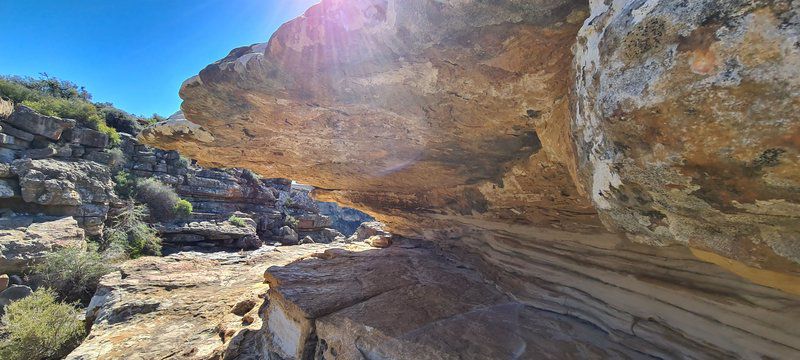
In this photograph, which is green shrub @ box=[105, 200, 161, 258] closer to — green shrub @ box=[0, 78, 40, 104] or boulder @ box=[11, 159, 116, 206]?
boulder @ box=[11, 159, 116, 206]

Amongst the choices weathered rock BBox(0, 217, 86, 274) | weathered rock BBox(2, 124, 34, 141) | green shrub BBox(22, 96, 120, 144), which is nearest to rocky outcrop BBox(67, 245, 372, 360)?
weathered rock BBox(0, 217, 86, 274)

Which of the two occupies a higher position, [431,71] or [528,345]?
[431,71]

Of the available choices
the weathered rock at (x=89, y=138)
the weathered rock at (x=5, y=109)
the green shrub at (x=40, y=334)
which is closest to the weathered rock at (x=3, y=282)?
the green shrub at (x=40, y=334)

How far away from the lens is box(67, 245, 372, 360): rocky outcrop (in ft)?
10.6

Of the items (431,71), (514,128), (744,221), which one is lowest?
(744,221)

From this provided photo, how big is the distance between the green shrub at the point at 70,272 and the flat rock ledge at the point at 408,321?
7425 millimetres

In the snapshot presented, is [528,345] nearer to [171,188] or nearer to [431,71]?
[431,71]

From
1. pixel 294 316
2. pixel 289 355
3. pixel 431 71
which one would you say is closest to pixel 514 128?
pixel 431 71

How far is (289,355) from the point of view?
9.62ft

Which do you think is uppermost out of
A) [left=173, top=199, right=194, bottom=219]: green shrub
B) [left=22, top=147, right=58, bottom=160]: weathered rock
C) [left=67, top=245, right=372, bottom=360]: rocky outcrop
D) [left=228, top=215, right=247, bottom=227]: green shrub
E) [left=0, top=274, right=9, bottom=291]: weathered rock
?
[left=22, top=147, right=58, bottom=160]: weathered rock

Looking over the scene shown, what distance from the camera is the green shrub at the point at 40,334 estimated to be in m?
4.84

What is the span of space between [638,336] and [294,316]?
2711 millimetres

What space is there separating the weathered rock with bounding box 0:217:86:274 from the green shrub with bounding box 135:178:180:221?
14.9 ft

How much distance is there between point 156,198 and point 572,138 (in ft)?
57.1
